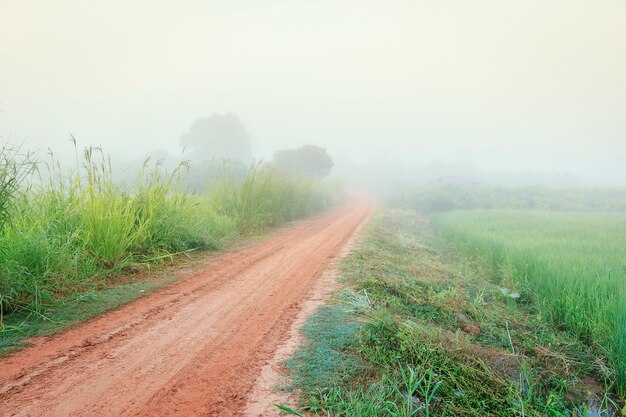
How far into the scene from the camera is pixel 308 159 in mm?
45500

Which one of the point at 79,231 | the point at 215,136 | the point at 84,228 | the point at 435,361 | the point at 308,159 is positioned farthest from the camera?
the point at 215,136

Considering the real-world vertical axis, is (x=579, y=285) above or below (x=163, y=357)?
below

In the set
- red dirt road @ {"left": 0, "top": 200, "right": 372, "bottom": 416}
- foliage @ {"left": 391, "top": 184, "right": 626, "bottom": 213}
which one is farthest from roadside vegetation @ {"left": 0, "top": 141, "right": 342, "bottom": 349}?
foliage @ {"left": 391, "top": 184, "right": 626, "bottom": 213}

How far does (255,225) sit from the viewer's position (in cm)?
1114

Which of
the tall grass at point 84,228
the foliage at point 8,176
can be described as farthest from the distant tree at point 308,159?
the foliage at point 8,176

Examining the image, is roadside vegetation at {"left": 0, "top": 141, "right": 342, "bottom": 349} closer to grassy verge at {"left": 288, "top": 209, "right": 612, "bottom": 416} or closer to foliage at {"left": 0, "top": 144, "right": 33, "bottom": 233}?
foliage at {"left": 0, "top": 144, "right": 33, "bottom": 233}

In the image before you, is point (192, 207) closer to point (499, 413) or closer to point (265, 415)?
point (265, 415)

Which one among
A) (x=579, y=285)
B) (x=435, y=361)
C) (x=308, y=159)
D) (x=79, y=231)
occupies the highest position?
(x=308, y=159)

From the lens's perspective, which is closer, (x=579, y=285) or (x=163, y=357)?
(x=163, y=357)

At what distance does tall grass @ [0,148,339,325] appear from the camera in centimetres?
397

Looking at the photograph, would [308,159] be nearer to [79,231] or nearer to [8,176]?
[79,231]

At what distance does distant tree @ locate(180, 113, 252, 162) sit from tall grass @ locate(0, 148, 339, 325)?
55.6 m

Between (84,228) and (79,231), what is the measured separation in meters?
0.25

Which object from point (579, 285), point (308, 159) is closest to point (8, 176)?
point (579, 285)
